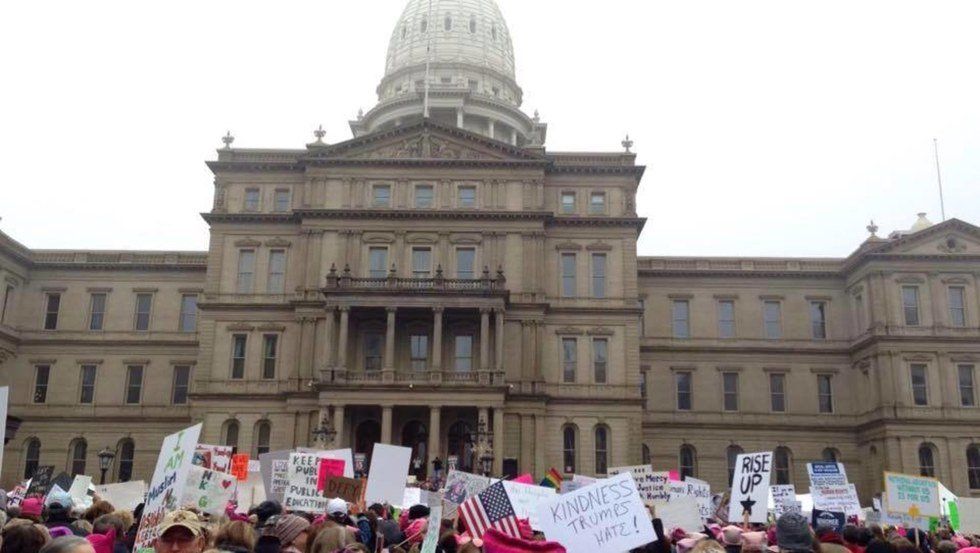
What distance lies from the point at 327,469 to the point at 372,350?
31.5 m

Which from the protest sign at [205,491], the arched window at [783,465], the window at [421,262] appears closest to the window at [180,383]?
the window at [421,262]

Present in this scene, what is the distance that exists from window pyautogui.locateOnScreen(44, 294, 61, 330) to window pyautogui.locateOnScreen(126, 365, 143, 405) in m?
6.07

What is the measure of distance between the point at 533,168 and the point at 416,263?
879 cm

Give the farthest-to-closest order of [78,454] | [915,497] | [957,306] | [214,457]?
[78,454], [957,306], [214,457], [915,497]

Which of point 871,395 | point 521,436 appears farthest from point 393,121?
point 871,395

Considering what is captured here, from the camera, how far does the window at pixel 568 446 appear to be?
4966cm

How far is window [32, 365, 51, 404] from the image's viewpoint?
58781mm

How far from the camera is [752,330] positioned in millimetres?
60094

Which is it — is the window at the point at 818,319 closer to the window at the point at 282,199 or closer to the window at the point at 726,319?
the window at the point at 726,319

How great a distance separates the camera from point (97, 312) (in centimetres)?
6041

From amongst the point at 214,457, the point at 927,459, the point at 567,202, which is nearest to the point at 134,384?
the point at 567,202

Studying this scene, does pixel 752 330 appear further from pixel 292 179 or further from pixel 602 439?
pixel 292 179

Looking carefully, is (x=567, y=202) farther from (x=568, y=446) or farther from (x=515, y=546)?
(x=515, y=546)

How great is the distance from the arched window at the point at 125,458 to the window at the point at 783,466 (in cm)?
4065
